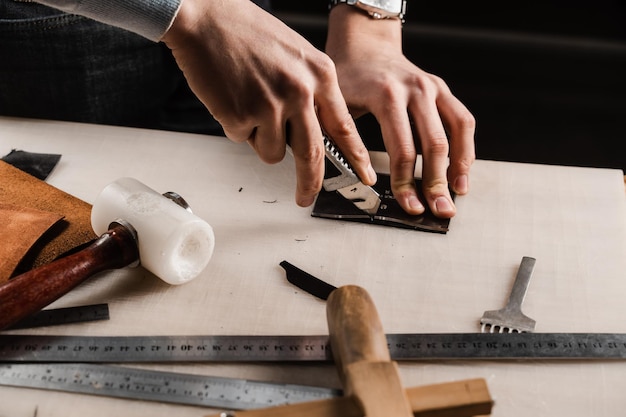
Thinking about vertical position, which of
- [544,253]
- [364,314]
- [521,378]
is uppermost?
[544,253]

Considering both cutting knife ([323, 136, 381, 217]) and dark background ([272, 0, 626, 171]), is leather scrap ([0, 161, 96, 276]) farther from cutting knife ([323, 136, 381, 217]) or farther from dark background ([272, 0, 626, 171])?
dark background ([272, 0, 626, 171])

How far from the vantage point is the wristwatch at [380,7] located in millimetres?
1444

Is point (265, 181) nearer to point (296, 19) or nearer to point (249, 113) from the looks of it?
point (249, 113)

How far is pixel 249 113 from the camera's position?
993mm

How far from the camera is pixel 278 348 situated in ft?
3.09

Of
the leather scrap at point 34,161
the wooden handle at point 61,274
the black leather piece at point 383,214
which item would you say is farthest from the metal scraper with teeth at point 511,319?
the leather scrap at point 34,161

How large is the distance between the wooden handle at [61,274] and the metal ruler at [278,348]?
57mm

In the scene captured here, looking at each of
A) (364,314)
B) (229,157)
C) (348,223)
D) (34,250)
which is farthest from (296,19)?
(364,314)

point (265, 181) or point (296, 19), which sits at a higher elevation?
point (296, 19)

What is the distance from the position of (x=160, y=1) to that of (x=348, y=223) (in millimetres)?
449

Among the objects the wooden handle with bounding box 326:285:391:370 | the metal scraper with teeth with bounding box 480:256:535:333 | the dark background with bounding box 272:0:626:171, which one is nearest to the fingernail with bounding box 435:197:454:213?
the metal scraper with teeth with bounding box 480:256:535:333

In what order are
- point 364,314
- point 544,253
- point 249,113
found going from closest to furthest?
point 364,314 → point 249,113 → point 544,253

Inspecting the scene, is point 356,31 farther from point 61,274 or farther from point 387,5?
point 61,274

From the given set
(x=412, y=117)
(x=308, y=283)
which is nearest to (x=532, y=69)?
(x=412, y=117)
